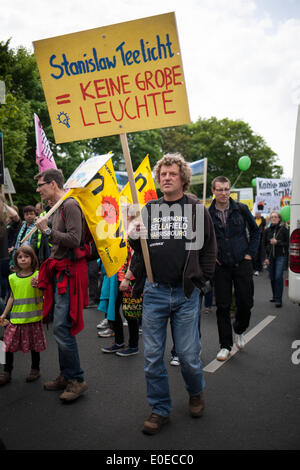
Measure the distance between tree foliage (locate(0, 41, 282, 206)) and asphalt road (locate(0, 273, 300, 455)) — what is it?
9.00m

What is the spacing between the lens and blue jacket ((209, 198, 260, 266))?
432 cm

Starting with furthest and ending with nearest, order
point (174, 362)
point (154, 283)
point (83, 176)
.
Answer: point (174, 362) < point (83, 176) < point (154, 283)

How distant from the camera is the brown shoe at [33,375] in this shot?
12.6ft

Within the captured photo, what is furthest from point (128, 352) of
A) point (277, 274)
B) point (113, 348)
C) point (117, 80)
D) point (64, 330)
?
point (277, 274)

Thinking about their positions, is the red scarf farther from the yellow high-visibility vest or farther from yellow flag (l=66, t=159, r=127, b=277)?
the yellow high-visibility vest

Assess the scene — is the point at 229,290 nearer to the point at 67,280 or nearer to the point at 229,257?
the point at 229,257

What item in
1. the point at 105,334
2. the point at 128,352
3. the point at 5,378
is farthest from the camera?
the point at 105,334

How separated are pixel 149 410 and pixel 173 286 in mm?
1139

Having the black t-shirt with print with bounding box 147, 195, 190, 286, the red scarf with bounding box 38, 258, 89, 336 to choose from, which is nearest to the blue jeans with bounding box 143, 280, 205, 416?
the black t-shirt with print with bounding box 147, 195, 190, 286

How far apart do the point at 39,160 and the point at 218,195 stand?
225 centimetres

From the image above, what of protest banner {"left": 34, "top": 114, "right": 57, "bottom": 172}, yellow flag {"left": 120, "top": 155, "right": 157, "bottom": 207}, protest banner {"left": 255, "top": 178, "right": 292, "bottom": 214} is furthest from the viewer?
protest banner {"left": 255, "top": 178, "right": 292, "bottom": 214}

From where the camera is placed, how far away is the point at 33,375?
3.86 metres

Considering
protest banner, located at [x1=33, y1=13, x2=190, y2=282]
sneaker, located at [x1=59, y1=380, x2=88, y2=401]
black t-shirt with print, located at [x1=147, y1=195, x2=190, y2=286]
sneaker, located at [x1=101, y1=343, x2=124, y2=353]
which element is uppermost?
protest banner, located at [x1=33, y1=13, x2=190, y2=282]

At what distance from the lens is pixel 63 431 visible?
2887 mm
